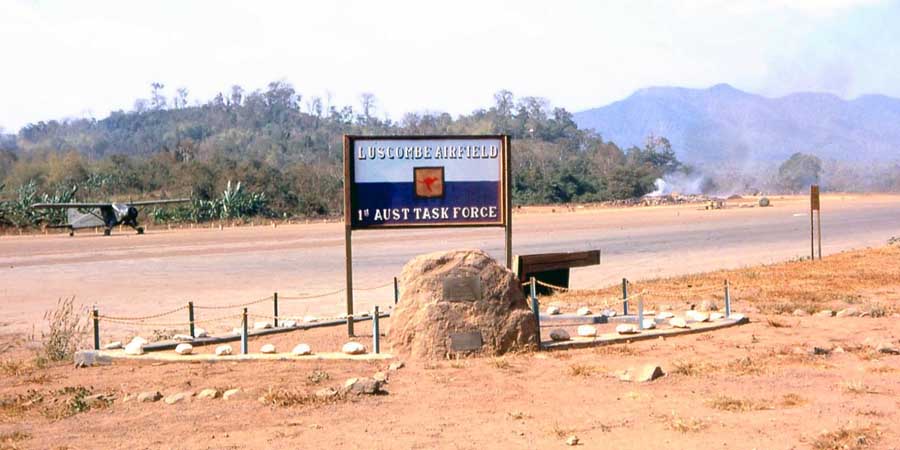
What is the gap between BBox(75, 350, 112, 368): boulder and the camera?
12.4 meters

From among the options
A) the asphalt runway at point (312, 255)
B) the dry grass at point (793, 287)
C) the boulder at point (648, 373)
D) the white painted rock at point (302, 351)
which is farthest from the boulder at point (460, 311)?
the asphalt runway at point (312, 255)

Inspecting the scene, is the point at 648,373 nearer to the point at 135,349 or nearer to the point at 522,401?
the point at 522,401

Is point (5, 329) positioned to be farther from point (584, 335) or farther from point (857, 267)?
point (857, 267)

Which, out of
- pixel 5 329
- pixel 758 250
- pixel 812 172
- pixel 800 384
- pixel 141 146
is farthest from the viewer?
pixel 141 146

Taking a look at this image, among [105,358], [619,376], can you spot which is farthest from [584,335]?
[105,358]

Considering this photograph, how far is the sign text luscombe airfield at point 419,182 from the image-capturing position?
1432cm

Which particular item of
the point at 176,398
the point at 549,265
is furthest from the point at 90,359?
the point at 549,265

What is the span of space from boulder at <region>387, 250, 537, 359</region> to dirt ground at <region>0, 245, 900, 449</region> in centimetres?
28

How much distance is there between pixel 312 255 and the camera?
113 ft

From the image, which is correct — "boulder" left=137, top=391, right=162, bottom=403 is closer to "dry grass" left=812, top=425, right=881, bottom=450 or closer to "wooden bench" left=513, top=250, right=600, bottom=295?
"dry grass" left=812, top=425, right=881, bottom=450

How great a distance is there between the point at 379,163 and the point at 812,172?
137 meters

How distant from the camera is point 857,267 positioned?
24.1m

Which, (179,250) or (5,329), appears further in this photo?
(179,250)

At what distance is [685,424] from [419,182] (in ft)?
22.2
